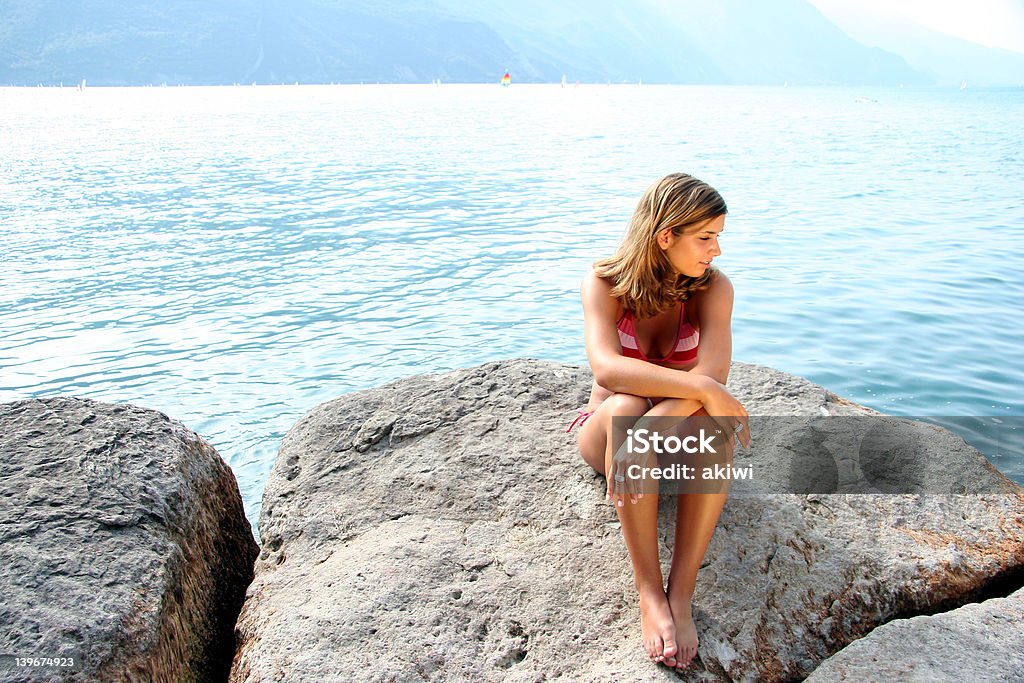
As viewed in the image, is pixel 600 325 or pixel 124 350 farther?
pixel 124 350

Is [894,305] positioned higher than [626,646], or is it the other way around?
[626,646]

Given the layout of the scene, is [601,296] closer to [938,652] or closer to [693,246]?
[693,246]

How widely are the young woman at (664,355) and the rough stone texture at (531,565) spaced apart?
0.15m

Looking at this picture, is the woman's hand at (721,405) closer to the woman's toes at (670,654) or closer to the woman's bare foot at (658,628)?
the woman's bare foot at (658,628)

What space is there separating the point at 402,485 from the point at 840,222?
42.8 ft

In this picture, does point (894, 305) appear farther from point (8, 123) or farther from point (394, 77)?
point (394, 77)

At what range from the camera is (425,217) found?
52.8 feet

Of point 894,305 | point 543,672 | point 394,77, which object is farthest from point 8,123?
point 394,77

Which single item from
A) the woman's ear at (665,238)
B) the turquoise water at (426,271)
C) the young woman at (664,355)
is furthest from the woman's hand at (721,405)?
the turquoise water at (426,271)

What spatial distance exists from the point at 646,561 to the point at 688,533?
0.18 meters

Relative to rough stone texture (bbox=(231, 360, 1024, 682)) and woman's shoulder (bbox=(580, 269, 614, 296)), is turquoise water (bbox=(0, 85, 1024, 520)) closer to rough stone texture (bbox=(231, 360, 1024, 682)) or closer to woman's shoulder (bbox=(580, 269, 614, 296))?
rough stone texture (bbox=(231, 360, 1024, 682))

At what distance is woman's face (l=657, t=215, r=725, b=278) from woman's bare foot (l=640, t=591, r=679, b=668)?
1.24 metres

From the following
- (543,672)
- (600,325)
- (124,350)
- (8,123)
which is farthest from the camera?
(8,123)

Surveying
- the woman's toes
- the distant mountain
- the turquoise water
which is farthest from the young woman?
the distant mountain
